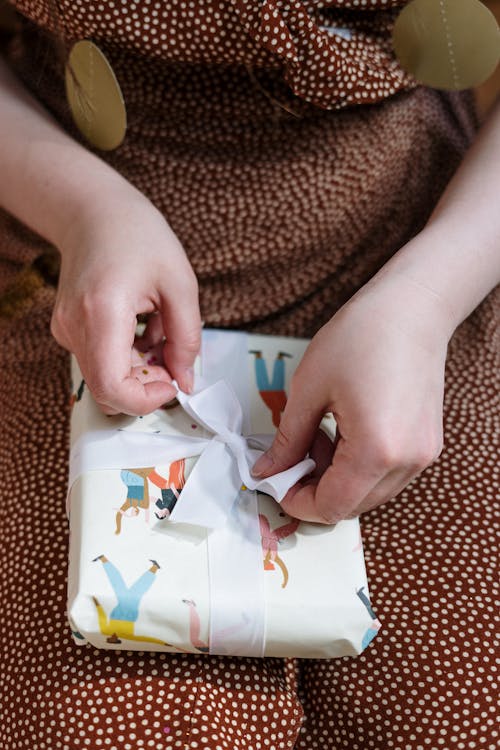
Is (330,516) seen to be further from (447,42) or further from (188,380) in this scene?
(447,42)

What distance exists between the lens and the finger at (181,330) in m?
0.57

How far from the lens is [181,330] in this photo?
57 centimetres

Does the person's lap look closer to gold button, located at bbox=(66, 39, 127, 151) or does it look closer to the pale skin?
the pale skin

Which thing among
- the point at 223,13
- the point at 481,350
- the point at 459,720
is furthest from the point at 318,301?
the point at 459,720

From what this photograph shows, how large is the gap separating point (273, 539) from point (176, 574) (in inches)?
2.8

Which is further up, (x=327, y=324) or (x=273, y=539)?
(x=327, y=324)

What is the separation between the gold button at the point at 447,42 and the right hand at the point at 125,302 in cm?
23

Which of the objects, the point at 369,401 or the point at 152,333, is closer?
the point at 369,401

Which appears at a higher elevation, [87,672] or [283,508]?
[283,508]

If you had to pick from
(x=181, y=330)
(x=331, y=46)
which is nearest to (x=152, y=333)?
(x=181, y=330)

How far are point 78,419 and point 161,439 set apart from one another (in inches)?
2.7

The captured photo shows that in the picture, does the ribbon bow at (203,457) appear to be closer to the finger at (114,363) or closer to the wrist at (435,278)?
the finger at (114,363)

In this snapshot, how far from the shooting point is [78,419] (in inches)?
22.4

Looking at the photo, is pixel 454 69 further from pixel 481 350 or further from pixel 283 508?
pixel 283 508
